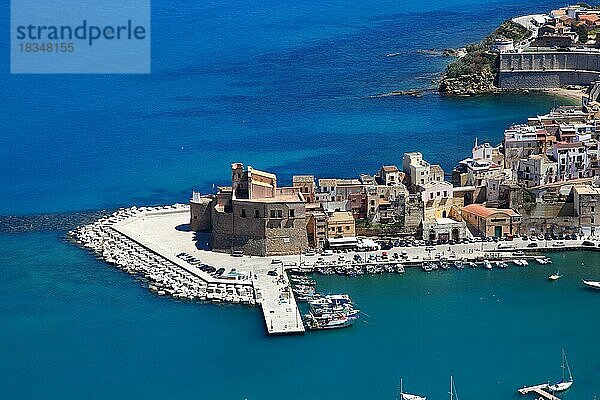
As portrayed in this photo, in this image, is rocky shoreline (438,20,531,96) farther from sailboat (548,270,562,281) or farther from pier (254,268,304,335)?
pier (254,268,304,335)

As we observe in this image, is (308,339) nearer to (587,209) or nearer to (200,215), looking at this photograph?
(200,215)

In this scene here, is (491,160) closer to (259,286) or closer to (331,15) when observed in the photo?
(259,286)

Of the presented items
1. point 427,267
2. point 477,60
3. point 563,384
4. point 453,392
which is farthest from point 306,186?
point 477,60

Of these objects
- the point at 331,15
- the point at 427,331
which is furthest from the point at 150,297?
the point at 331,15

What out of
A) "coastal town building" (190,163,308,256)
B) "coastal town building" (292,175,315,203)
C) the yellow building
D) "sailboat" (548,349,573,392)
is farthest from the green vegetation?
"sailboat" (548,349,573,392)

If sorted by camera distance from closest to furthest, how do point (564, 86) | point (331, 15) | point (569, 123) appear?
point (569, 123)
point (564, 86)
point (331, 15)

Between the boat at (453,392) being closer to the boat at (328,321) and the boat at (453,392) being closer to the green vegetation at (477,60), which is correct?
the boat at (328,321)
